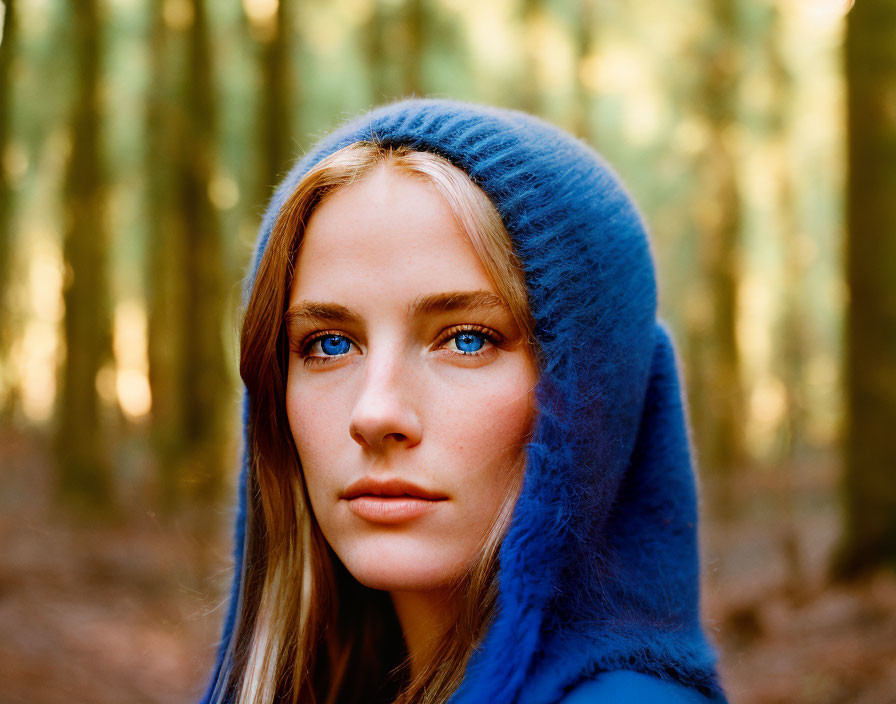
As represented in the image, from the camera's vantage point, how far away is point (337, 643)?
2191 millimetres

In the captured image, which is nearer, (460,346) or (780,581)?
(460,346)

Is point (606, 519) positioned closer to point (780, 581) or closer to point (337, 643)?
point (337, 643)

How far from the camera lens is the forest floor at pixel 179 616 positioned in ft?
16.6

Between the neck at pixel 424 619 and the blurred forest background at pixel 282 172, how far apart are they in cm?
311

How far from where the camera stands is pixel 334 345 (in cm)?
189

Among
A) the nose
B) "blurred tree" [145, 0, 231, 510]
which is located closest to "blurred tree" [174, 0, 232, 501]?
"blurred tree" [145, 0, 231, 510]

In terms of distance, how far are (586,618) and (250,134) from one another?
37.9ft

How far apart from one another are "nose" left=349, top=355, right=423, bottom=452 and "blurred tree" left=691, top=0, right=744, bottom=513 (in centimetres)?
1238

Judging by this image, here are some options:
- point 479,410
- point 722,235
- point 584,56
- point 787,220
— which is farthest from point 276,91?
point 787,220

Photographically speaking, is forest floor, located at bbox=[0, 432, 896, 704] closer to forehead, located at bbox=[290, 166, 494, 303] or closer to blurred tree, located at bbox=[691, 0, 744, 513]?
forehead, located at bbox=[290, 166, 494, 303]

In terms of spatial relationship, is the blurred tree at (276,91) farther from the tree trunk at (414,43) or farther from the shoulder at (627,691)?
the shoulder at (627,691)

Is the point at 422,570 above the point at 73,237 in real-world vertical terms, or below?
below

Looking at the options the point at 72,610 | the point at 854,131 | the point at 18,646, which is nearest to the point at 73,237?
the point at 72,610

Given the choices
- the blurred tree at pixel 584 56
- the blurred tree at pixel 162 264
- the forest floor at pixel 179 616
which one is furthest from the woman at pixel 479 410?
the blurred tree at pixel 584 56
